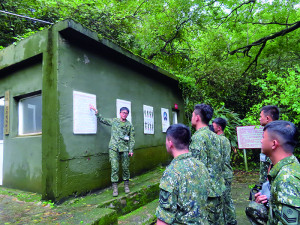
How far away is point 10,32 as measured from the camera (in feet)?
26.0

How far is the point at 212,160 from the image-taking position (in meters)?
2.68

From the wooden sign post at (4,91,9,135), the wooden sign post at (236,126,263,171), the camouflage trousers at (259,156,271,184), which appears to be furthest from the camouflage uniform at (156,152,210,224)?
the wooden sign post at (236,126,263,171)

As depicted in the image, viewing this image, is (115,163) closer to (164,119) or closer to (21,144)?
(21,144)

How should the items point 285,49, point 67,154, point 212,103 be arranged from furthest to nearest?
point 285,49
point 212,103
point 67,154

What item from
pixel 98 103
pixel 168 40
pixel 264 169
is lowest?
pixel 264 169

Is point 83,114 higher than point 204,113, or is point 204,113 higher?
point 83,114

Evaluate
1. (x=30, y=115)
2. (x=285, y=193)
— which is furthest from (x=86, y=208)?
(x=285, y=193)

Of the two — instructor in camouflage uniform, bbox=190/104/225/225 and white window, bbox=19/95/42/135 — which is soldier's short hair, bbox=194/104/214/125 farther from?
white window, bbox=19/95/42/135

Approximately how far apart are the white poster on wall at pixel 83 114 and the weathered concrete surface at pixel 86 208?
1.37 m

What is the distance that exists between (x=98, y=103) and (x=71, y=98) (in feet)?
2.50

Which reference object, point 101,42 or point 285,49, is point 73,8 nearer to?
point 101,42

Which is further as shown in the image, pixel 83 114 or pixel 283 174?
pixel 83 114

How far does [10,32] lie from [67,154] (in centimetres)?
660

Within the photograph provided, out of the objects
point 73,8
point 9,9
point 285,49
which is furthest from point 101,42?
point 285,49
